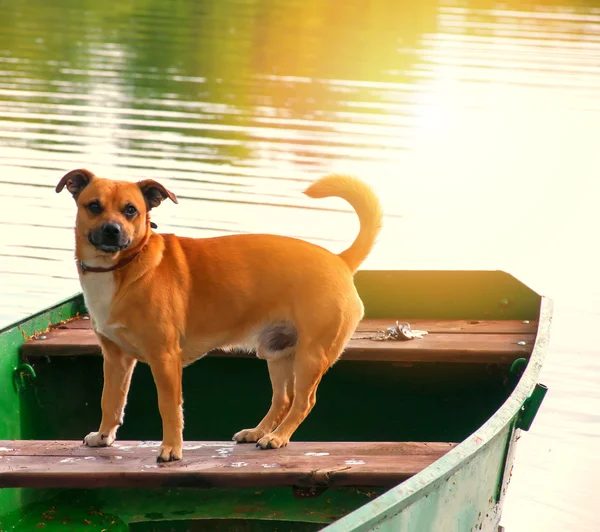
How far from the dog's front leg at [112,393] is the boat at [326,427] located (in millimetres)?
69

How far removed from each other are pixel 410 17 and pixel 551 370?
3676 cm

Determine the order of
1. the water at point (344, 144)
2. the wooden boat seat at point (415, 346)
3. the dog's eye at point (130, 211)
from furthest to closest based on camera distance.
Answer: the water at point (344, 144) → the wooden boat seat at point (415, 346) → the dog's eye at point (130, 211)

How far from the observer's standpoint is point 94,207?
473 cm

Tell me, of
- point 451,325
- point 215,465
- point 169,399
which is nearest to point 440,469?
point 215,465

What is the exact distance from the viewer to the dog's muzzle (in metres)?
4.64

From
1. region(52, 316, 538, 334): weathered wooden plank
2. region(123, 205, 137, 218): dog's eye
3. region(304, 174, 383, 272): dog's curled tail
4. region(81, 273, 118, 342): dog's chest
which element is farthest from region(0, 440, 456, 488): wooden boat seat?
region(52, 316, 538, 334): weathered wooden plank

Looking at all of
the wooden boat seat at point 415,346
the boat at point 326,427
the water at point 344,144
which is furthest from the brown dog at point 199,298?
the water at point 344,144

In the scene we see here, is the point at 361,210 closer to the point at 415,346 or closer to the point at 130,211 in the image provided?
the point at 130,211

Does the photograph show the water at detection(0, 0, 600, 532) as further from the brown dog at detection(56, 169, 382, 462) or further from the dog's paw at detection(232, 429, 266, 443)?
the brown dog at detection(56, 169, 382, 462)

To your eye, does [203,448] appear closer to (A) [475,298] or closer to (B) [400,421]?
(B) [400,421]

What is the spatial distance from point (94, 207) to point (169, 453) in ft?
3.80

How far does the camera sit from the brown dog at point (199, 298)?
483 cm

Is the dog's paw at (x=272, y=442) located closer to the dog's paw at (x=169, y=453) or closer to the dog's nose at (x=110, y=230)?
the dog's paw at (x=169, y=453)

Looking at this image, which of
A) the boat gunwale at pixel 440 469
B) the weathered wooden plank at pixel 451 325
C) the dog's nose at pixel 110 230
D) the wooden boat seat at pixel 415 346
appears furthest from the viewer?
the weathered wooden plank at pixel 451 325
